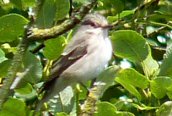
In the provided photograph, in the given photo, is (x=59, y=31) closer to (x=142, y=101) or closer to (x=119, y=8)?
(x=142, y=101)

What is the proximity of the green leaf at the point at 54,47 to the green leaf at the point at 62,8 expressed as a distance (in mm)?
86

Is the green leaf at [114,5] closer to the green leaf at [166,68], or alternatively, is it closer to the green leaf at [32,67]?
the green leaf at [166,68]

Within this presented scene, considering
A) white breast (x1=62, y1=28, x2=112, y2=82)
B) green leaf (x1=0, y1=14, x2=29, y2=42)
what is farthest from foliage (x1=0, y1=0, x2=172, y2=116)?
white breast (x1=62, y1=28, x2=112, y2=82)

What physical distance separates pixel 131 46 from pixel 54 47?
279 millimetres

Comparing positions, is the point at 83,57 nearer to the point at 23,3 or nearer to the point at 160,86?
the point at 23,3

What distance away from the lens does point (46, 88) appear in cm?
242

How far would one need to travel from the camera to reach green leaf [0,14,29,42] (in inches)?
83.6

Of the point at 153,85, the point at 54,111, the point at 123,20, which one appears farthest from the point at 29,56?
the point at 123,20

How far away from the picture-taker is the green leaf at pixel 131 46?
2328mm

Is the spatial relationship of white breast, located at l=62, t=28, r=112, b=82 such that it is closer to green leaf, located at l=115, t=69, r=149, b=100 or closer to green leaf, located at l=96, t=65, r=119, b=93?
green leaf, located at l=115, t=69, r=149, b=100

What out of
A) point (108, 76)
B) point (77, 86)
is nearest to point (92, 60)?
point (77, 86)

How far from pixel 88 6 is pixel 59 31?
0.10m

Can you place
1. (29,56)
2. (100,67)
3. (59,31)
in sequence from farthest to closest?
(100,67), (29,56), (59,31)

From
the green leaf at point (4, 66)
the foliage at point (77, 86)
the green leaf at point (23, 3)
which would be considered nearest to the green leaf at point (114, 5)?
the foliage at point (77, 86)
